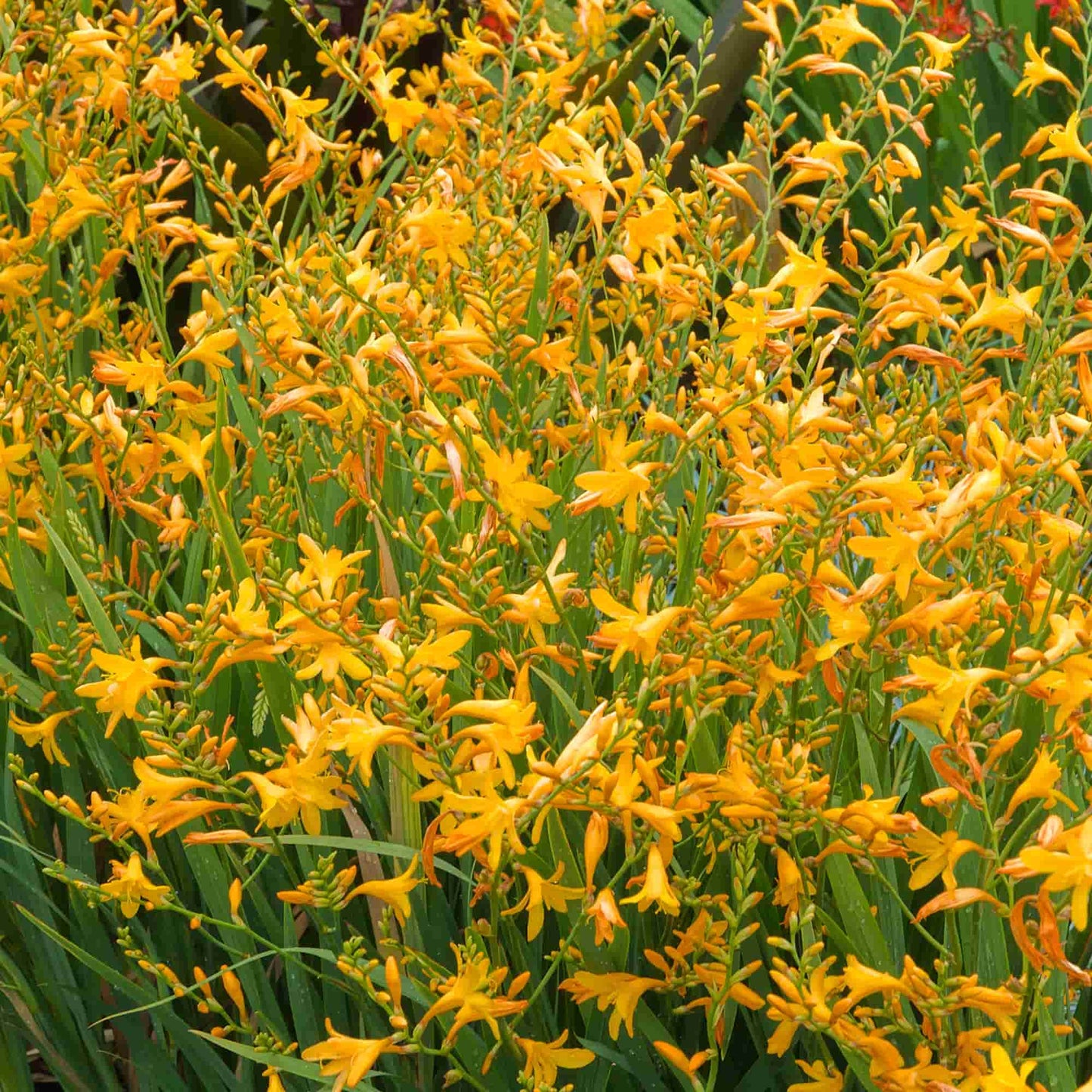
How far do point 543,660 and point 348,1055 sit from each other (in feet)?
1.38

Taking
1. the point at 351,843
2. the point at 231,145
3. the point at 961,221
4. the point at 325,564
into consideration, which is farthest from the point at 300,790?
the point at 231,145

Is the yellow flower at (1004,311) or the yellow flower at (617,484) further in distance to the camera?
the yellow flower at (1004,311)

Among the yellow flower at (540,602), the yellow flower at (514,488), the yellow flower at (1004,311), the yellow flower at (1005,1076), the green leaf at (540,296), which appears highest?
the yellow flower at (1004,311)

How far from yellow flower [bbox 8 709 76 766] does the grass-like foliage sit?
0.03 feet

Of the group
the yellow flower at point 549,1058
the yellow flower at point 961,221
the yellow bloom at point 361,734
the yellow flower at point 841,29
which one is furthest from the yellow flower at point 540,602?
the yellow flower at point 841,29

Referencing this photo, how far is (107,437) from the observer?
5.06 ft

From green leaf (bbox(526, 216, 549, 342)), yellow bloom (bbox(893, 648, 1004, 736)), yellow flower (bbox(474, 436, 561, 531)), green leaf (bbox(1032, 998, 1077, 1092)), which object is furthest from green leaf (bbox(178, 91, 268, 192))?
green leaf (bbox(1032, 998, 1077, 1092))

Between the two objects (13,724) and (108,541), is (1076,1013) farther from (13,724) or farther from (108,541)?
(108,541)

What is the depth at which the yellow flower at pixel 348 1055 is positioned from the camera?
1.11 m

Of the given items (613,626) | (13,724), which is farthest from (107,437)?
(613,626)

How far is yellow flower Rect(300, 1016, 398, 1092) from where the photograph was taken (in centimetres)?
111

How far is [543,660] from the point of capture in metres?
1.42

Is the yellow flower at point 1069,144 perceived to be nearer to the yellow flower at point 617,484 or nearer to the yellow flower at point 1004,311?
the yellow flower at point 1004,311

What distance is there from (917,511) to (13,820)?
3.04ft
